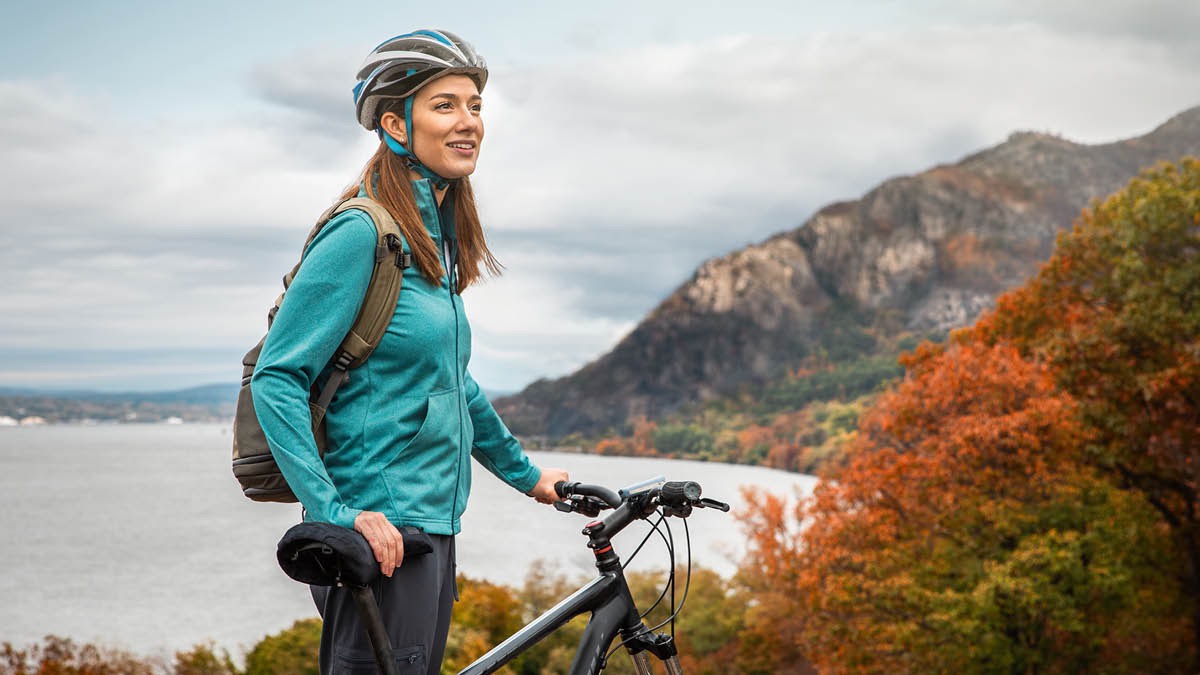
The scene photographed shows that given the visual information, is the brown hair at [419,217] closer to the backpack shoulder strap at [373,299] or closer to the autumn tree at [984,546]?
the backpack shoulder strap at [373,299]

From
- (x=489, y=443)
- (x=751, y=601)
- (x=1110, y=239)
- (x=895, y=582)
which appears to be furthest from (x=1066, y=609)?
(x=751, y=601)

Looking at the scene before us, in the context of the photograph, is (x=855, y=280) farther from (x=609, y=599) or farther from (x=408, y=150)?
(x=408, y=150)

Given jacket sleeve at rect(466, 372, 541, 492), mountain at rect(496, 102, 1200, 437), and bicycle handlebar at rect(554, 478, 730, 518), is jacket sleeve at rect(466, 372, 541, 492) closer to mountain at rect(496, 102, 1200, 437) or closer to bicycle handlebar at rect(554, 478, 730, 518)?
bicycle handlebar at rect(554, 478, 730, 518)

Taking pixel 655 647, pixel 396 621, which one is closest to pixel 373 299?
pixel 396 621

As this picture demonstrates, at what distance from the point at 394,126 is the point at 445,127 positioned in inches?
4.5

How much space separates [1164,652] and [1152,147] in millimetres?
118899

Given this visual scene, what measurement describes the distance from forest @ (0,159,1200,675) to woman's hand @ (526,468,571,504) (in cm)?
1550

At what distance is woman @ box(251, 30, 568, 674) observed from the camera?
1.77m

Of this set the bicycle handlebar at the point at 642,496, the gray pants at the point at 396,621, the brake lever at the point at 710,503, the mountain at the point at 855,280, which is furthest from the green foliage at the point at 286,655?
the mountain at the point at 855,280

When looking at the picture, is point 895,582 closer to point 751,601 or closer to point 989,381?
point 989,381

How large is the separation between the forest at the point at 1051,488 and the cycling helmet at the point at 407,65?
53.0 feet

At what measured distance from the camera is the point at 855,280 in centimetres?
11544

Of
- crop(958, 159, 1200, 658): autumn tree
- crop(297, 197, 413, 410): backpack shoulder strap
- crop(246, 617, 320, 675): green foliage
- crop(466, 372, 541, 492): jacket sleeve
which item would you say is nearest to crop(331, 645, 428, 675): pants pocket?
crop(297, 197, 413, 410): backpack shoulder strap

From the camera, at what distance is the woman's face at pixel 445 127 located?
2.07 m
